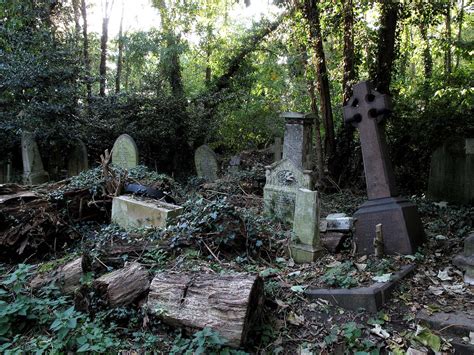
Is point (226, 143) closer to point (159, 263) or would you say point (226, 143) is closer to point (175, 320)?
point (159, 263)

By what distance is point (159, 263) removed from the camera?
4242 mm

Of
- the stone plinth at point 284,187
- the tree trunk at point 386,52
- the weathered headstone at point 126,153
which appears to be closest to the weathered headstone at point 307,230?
the stone plinth at point 284,187

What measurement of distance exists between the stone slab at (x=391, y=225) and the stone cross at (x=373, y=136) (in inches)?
7.5

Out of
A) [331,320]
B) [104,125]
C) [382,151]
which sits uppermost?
[104,125]

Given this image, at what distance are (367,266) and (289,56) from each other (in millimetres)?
7852

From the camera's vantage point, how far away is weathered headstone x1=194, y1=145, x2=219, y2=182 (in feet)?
40.3

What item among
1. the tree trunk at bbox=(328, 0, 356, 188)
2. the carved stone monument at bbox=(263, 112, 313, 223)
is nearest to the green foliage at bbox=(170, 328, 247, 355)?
the carved stone monument at bbox=(263, 112, 313, 223)

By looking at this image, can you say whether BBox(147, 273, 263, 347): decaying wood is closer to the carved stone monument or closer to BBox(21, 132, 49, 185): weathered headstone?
the carved stone monument

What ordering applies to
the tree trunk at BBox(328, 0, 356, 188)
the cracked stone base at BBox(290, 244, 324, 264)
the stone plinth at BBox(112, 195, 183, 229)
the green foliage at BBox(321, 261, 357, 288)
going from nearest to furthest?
the green foliage at BBox(321, 261, 357, 288) → the cracked stone base at BBox(290, 244, 324, 264) → the stone plinth at BBox(112, 195, 183, 229) → the tree trunk at BBox(328, 0, 356, 188)

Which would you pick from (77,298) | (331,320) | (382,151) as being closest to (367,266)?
(331,320)

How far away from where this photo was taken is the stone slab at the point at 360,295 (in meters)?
3.44

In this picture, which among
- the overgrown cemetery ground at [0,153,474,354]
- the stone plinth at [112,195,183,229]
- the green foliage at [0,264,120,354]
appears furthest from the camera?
the stone plinth at [112,195,183,229]

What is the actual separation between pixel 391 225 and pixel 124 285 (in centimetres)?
313

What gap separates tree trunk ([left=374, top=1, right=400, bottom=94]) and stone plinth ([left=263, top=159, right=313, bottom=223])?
11.9 ft
